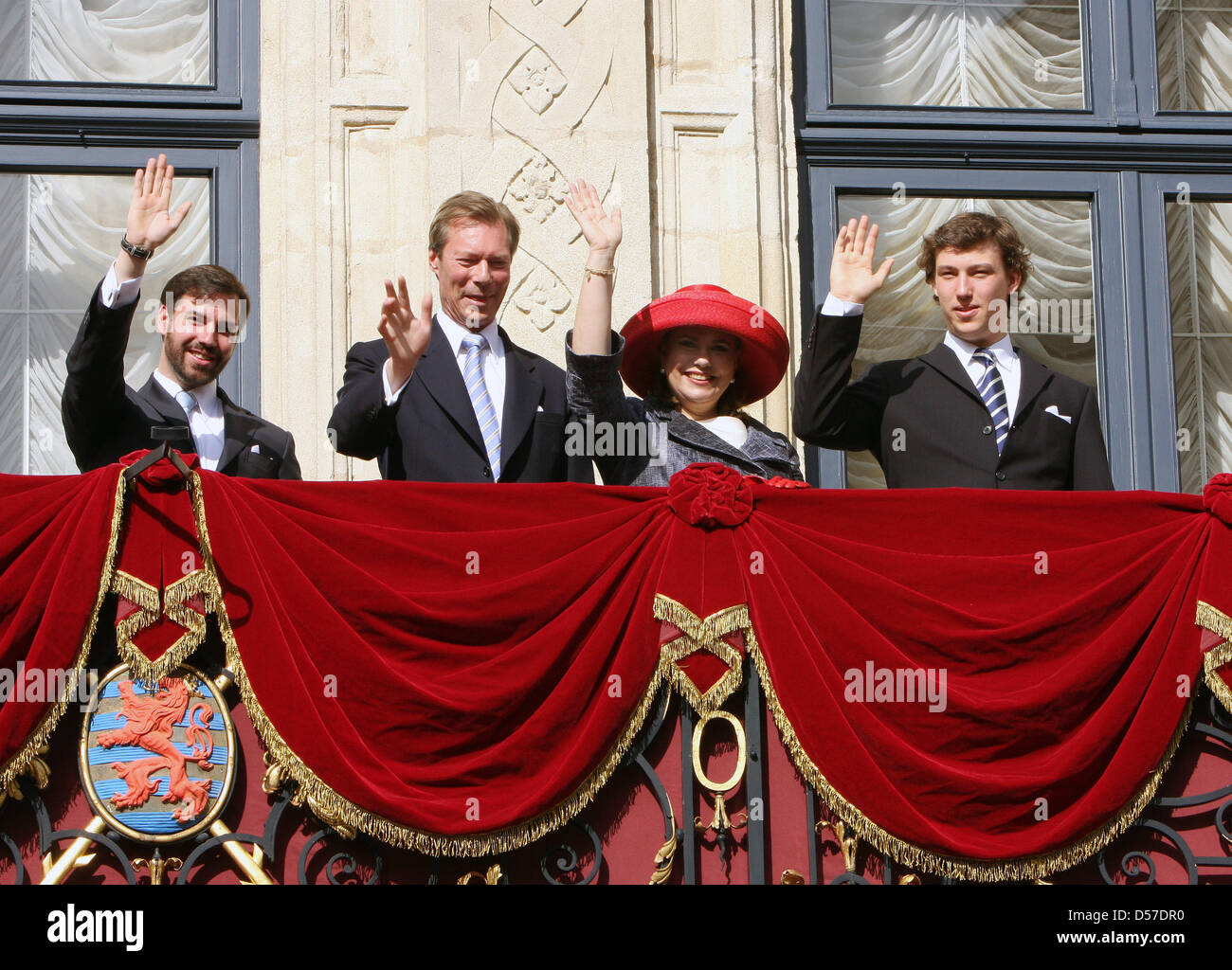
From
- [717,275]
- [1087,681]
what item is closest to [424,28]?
[717,275]

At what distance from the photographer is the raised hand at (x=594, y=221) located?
6.03m

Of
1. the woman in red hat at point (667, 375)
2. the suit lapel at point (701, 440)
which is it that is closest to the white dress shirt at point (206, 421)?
the woman in red hat at point (667, 375)

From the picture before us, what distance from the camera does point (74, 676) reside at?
5402 millimetres

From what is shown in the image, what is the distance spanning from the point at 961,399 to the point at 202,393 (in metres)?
2.36

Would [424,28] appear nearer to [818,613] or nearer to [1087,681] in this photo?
[818,613]

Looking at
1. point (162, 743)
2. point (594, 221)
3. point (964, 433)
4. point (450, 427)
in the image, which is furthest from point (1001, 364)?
point (162, 743)

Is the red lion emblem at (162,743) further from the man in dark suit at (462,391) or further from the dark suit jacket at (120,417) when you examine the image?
the man in dark suit at (462,391)

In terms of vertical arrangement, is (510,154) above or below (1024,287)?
above

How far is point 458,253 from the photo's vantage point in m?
6.19

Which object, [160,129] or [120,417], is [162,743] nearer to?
[120,417]

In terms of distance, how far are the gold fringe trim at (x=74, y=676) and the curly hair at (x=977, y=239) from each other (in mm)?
2681

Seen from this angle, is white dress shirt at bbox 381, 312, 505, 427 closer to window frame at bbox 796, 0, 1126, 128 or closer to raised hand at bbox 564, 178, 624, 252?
raised hand at bbox 564, 178, 624, 252

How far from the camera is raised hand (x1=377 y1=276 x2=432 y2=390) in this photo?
19.2 ft
